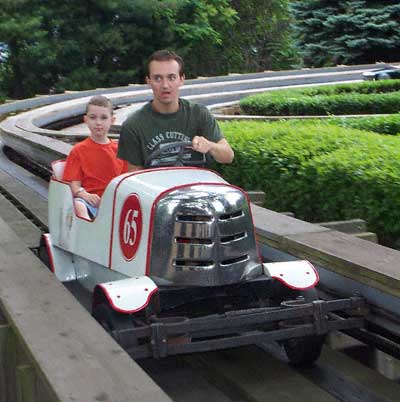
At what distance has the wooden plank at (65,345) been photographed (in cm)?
282

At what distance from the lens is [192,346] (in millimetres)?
3697

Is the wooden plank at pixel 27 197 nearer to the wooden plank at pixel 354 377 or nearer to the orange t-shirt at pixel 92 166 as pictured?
the orange t-shirt at pixel 92 166

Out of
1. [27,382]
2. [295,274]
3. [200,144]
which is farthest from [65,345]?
[200,144]

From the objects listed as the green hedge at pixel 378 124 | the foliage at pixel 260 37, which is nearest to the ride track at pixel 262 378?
the green hedge at pixel 378 124

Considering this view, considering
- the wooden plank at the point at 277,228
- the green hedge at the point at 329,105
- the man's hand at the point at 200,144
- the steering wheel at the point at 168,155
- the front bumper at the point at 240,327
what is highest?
the man's hand at the point at 200,144

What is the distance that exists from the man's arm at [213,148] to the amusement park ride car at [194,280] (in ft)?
0.47

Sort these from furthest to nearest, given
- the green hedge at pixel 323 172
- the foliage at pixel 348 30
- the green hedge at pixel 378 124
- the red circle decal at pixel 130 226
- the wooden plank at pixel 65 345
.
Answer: the foliage at pixel 348 30
the green hedge at pixel 378 124
the green hedge at pixel 323 172
the red circle decal at pixel 130 226
the wooden plank at pixel 65 345

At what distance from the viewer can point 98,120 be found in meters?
5.14

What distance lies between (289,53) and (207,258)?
4193cm

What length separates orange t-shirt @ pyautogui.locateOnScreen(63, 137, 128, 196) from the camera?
5094 mm

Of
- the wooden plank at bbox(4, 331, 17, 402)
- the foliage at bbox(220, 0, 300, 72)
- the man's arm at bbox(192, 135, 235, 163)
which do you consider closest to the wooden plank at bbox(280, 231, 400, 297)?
the man's arm at bbox(192, 135, 235, 163)

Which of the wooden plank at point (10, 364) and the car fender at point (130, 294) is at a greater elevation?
the car fender at point (130, 294)

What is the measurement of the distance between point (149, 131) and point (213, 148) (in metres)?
0.37

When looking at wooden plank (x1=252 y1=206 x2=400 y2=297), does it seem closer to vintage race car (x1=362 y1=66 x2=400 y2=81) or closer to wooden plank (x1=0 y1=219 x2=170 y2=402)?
wooden plank (x1=0 y1=219 x2=170 y2=402)
